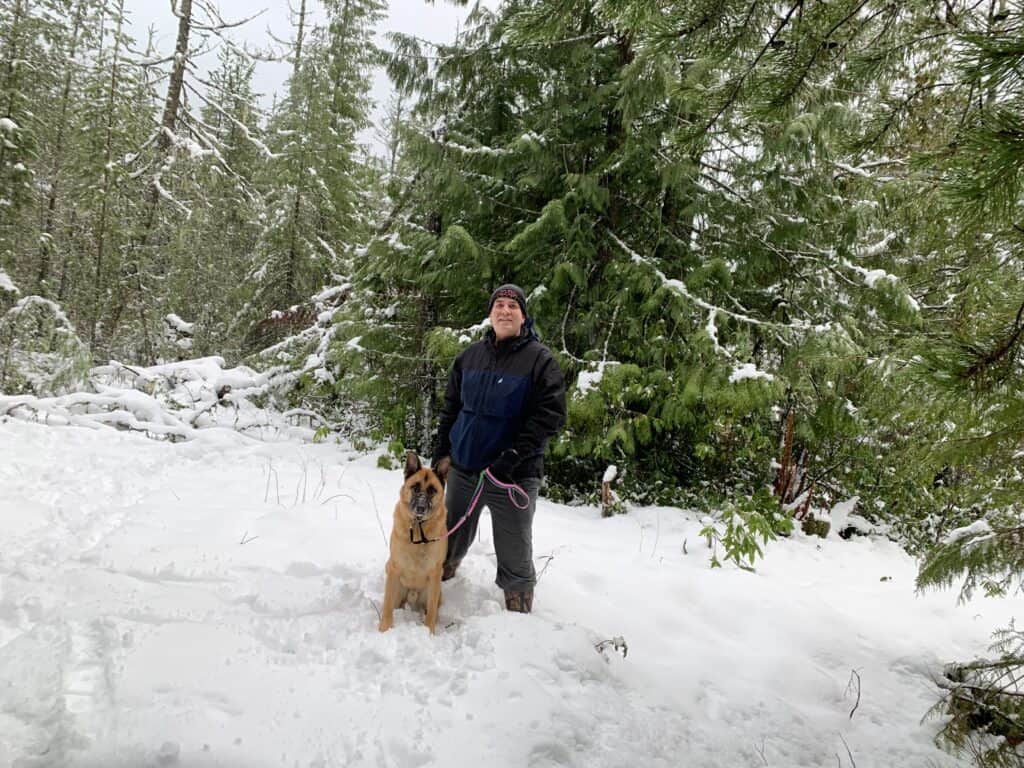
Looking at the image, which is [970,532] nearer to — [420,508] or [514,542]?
[514,542]

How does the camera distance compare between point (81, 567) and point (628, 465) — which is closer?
point (81, 567)

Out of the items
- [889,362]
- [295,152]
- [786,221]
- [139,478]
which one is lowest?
[139,478]

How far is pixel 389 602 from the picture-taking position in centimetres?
310

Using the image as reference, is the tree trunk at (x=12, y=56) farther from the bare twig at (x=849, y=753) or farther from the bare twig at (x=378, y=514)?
the bare twig at (x=849, y=753)

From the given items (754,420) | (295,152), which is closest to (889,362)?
(754,420)

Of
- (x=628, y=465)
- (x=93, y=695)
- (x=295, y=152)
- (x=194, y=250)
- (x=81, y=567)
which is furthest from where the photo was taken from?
(x=194, y=250)

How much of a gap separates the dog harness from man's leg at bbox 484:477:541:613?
4cm

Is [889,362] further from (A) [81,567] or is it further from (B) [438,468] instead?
(A) [81,567]

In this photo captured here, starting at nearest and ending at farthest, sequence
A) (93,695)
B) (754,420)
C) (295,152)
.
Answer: (93,695) → (754,420) → (295,152)

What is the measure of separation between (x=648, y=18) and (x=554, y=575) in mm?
3851

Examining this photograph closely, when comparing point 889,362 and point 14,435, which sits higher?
point 889,362

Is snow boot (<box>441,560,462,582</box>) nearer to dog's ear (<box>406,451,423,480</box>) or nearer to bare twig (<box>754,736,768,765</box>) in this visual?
dog's ear (<box>406,451,423,480</box>)

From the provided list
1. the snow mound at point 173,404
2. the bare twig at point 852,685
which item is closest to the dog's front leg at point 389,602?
the bare twig at point 852,685

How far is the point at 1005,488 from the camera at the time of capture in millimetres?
2840
